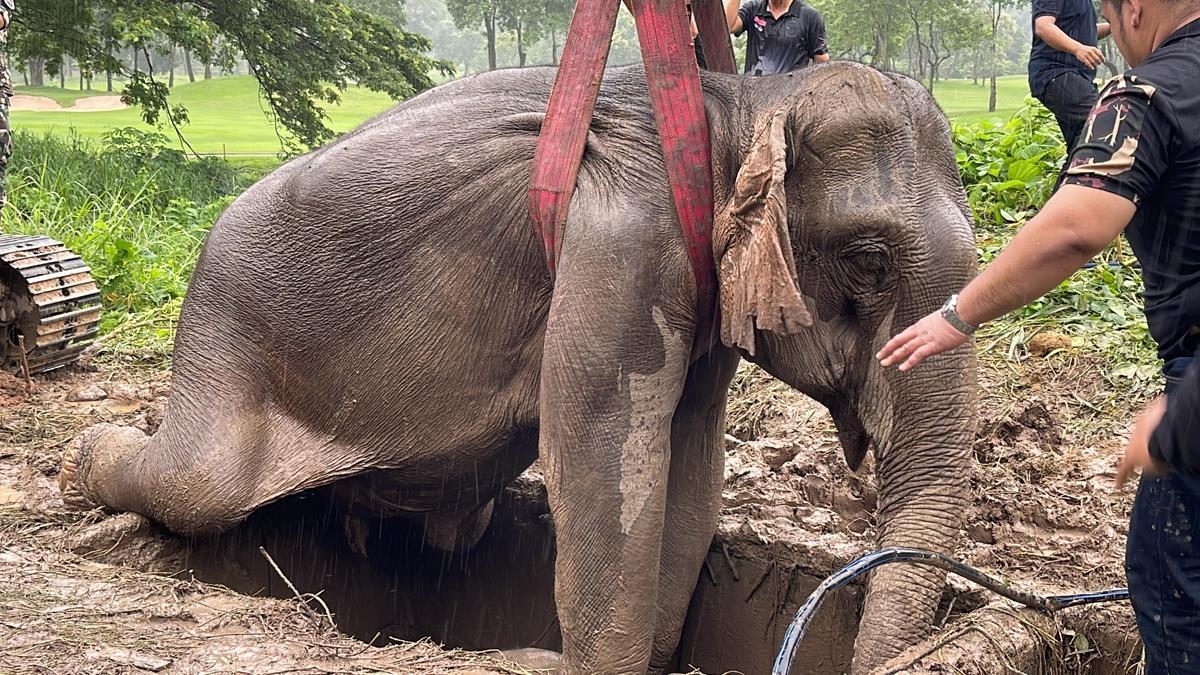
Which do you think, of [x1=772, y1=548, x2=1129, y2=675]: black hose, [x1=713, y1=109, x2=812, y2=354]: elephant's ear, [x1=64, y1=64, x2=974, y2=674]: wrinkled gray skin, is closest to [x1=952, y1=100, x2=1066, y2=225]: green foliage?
[x1=64, y1=64, x2=974, y2=674]: wrinkled gray skin

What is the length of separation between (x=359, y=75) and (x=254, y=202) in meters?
8.76

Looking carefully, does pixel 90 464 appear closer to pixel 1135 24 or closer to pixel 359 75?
pixel 1135 24

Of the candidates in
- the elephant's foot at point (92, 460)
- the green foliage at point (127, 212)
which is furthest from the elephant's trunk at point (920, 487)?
the green foliage at point (127, 212)

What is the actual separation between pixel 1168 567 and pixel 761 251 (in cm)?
111

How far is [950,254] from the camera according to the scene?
2938 mm

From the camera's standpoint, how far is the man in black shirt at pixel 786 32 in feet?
20.7

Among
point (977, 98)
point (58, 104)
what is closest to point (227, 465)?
point (977, 98)

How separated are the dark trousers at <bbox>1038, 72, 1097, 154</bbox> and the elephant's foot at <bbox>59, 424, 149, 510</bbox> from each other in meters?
4.59

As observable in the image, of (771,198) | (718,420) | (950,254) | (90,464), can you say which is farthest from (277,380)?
(950,254)

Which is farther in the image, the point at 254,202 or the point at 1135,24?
the point at 254,202

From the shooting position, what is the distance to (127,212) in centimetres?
934

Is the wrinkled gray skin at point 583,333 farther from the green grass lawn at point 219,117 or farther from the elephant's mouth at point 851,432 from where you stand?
the green grass lawn at point 219,117

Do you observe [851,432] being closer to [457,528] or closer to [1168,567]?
[1168,567]

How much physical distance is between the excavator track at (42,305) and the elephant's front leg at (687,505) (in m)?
3.43
